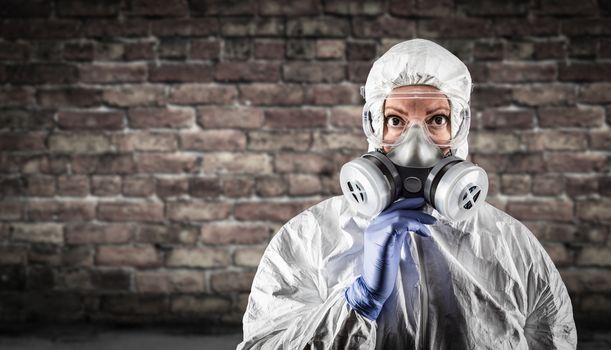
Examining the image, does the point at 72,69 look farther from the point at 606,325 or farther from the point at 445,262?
the point at 606,325

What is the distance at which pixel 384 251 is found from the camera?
1012 millimetres

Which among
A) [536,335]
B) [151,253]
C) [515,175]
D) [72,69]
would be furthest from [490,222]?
[72,69]

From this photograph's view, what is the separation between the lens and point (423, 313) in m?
1.10

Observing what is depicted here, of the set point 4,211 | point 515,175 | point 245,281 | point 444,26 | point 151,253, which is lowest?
point 245,281

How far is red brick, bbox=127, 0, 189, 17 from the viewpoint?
1.90m

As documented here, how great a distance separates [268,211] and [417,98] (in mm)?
944

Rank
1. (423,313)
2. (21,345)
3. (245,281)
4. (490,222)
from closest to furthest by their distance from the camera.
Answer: (423,313) → (490,222) → (21,345) → (245,281)

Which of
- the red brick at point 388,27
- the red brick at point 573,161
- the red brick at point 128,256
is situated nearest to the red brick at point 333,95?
the red brick at point 388,27

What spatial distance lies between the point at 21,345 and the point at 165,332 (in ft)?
1.78

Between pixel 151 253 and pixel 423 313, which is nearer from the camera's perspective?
pixel 423 313

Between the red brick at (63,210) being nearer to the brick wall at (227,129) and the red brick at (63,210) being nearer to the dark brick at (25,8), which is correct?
the brick wall at (227,129)

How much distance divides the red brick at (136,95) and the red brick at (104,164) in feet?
0.71

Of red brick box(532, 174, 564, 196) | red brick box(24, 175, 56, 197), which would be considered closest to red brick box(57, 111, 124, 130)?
red brick box(24, 175, 56, 197)

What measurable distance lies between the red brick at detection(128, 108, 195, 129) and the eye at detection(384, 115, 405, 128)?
3.24ft
